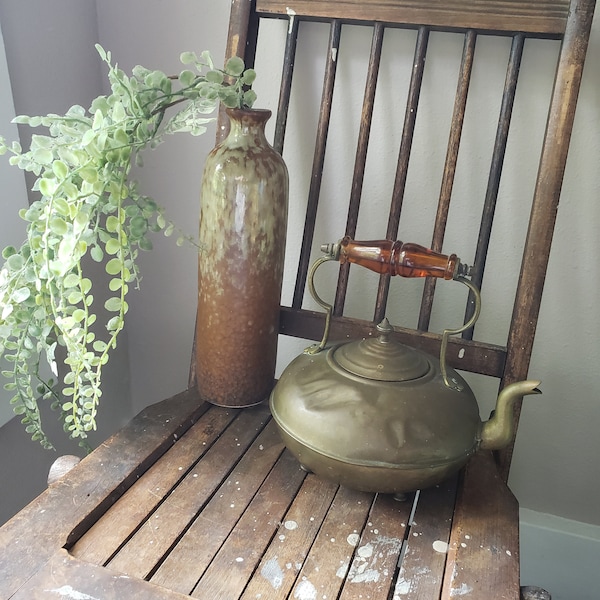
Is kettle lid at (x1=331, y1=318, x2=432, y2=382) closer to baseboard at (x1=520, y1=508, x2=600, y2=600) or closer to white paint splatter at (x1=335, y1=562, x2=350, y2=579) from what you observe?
white paint splatter at (x1=335, y1=562, x2=350, y2=579)

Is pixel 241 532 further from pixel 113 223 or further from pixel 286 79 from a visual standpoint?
pixel 286 79

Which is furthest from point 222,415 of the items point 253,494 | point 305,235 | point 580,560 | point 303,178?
point 580,560

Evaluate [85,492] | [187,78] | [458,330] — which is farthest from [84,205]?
[458,330]

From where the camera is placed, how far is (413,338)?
699mm

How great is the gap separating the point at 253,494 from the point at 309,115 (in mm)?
499

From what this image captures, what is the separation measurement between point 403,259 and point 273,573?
31 cm

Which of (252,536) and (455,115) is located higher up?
(455,115)

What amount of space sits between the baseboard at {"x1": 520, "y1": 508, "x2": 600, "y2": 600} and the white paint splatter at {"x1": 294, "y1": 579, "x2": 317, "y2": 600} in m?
0.59

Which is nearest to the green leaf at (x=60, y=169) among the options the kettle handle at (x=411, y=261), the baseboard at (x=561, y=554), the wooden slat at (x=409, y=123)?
the kettle handle at (x=411, y=261)

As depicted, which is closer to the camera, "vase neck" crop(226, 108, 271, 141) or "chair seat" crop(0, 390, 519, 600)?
"chair seat" crop(0, 390, 519, 600)

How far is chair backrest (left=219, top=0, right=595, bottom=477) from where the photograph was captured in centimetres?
Result: 61

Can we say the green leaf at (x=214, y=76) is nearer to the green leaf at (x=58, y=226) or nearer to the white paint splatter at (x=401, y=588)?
the green leaf at (x=58, y=226)

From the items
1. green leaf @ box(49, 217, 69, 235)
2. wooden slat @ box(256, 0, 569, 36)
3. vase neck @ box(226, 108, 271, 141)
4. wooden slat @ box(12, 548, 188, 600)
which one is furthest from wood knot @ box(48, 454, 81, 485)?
wooden slat @ box(256, 0, 569, 36)

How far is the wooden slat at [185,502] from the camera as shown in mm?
493
